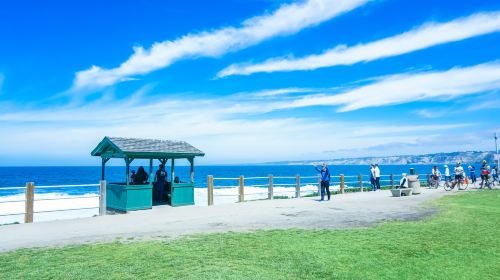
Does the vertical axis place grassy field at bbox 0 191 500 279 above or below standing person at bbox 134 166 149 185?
below

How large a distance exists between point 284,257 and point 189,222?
204 inches

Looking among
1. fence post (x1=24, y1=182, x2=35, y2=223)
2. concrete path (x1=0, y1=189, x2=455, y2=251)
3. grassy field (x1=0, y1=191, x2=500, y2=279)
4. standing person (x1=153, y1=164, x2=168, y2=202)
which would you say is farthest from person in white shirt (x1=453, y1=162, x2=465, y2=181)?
fence post (x1=24, y1=182, x2=35, y2=223)

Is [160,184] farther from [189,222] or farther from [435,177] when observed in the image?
[435,177]

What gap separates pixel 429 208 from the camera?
1507 cm

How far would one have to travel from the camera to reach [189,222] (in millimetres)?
11820

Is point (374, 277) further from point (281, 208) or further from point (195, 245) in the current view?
point (281, 208)

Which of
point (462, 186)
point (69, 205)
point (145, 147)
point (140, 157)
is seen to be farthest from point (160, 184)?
point (69, 205)

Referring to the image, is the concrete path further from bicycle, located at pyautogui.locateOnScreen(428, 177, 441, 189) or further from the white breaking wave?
bicycle, located at pyautogui.locateOnScreen(428, 177, 441, 189)

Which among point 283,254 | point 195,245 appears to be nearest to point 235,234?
point 195,245

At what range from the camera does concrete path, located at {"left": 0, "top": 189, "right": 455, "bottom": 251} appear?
943 cm

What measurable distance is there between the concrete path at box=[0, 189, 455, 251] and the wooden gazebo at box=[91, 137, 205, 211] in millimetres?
651

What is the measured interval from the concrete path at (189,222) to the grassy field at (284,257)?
1074 millimetres

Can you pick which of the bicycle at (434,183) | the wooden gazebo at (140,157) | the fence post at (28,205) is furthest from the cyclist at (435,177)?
the fence post at (28,205)

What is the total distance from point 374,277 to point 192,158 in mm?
11774
